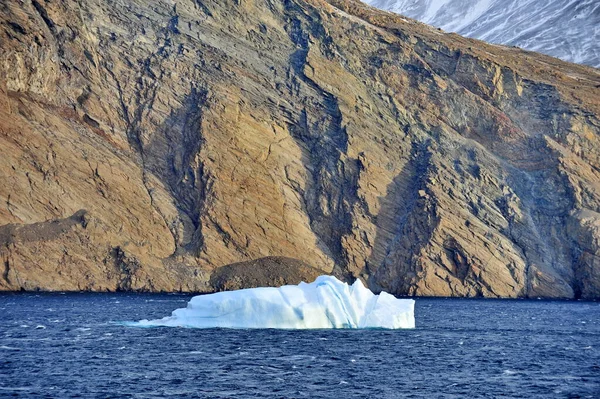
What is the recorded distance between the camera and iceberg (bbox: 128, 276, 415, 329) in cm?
8469

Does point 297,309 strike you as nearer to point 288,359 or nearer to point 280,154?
point 288,359

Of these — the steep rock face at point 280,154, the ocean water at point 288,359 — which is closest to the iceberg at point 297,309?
the ocean water at point 288,359

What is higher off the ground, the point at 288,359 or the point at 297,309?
the point at 297,309

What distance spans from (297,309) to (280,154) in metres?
63.0

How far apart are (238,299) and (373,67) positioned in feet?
263

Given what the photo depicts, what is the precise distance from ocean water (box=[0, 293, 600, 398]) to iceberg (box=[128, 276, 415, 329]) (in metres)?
1.14

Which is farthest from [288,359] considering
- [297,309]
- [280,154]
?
[280,154]

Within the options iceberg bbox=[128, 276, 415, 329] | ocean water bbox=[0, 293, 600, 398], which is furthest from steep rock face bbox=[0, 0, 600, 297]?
iceberg bbox=[128, 276, 415, 329]

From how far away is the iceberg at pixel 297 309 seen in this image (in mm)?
84688

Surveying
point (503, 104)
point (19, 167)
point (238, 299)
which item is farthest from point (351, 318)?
point (503, 104)

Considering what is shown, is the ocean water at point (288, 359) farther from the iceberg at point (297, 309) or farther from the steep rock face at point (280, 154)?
the steep rock face at point (280, 154)

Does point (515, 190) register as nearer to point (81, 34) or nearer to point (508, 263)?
point (508, 263)

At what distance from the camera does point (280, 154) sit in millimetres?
145750

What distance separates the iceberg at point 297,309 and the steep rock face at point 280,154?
41.5 meters
